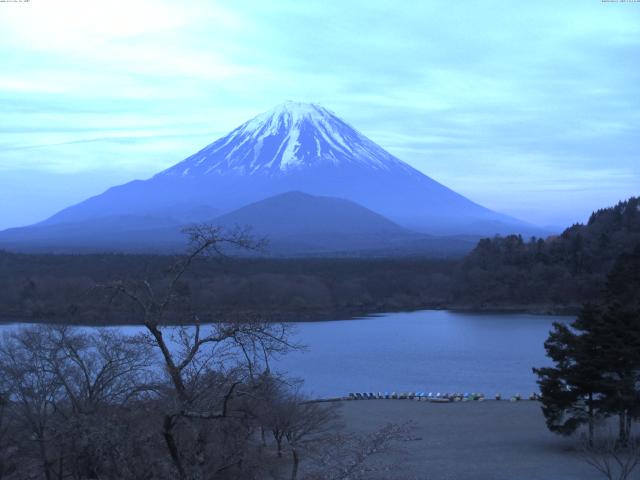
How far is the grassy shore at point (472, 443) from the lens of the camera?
35.4 feet

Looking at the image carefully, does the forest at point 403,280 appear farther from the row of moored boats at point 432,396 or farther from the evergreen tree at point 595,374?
the evergreen tree at point 595,374

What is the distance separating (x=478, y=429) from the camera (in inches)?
559

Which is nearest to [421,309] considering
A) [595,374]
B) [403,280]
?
[403,280]

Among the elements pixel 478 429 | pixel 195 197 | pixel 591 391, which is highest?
pixel 195 197

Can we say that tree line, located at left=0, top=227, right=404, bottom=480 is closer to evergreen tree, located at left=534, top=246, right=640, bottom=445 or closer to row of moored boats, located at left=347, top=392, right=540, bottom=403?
evergreen tree, located at left=534, top=246, right=640, bottom=445

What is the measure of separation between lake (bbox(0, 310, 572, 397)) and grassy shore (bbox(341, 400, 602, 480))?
187cm

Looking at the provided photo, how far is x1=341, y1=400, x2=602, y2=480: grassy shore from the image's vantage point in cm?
1080

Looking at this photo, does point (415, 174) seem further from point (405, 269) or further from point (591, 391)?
point (591, 391)

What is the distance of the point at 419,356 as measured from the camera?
961 inches

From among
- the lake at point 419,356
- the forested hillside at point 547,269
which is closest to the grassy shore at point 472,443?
the lake at point 419,356

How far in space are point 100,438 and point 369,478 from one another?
225 inches

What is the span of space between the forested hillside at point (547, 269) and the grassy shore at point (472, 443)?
2572 cm

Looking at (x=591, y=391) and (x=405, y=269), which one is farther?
(x=405, y=269)

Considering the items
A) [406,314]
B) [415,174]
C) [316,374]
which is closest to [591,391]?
[316,374]
